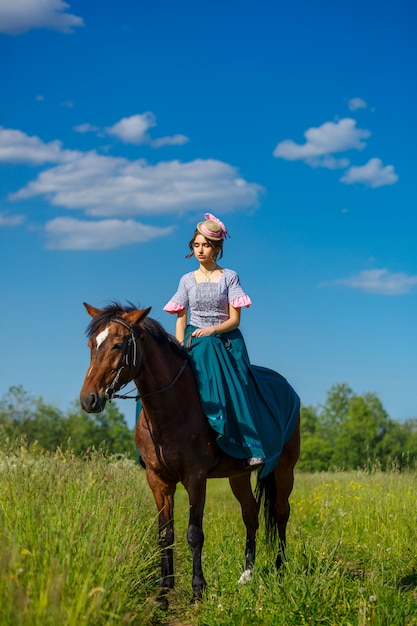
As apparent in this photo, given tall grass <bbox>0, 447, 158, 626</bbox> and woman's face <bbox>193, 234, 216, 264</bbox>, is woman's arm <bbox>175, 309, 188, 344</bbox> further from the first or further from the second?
tall grass <bbox>0, 447, 158, 626</bbox>

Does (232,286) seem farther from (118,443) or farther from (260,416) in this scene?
(118,443)

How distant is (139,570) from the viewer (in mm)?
6688

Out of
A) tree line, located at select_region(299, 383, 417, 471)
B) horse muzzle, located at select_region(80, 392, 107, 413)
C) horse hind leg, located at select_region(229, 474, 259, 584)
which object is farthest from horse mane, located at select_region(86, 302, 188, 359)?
tree line, located at select_region(299, 383, 417, 471)

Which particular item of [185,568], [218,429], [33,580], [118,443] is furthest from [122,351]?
[118,443]

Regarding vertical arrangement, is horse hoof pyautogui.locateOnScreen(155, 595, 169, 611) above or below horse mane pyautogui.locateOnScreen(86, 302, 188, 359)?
below

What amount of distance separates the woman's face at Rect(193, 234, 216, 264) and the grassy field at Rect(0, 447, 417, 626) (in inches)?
99.2

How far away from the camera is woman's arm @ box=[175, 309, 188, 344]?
815 centimetres

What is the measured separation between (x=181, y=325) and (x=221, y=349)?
0.54 meters

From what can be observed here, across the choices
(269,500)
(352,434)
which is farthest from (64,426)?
(269,500)

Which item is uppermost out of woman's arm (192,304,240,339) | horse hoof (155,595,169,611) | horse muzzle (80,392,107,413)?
woman's arm (192,304,240,339)

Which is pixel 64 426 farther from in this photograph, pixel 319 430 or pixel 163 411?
pixel 163 411

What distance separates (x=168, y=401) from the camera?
23.8 feet

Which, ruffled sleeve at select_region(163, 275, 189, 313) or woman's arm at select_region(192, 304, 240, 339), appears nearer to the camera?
woman's arm at select_region(192, 304, 240, 339)

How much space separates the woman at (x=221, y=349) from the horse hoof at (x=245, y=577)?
1.05 meters
